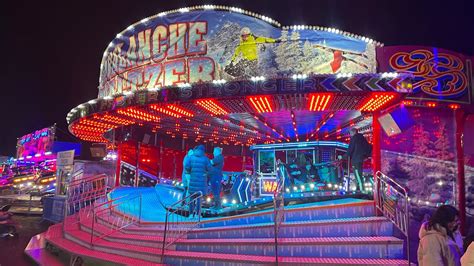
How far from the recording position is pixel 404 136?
1202 cm

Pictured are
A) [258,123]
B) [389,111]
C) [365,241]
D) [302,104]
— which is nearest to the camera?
[365,241]

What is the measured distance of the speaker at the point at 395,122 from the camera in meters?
8.61

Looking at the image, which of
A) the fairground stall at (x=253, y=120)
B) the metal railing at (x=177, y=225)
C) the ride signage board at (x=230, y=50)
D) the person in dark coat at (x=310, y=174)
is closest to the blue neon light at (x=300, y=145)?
the fairground stall at (x=253, y=120)

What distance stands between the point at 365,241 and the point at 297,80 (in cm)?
479

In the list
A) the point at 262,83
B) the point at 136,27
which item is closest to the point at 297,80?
the point at 262,83

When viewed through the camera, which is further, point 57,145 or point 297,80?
point 57,145

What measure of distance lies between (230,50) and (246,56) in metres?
0.65

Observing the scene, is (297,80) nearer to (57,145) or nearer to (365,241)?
(365,241)

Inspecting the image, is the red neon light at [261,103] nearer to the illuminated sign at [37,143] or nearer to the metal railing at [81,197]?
the metal railing at [81,197]

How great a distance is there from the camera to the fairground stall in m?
7.86

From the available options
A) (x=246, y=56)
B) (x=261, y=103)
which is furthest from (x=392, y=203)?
(x=246, y=56)

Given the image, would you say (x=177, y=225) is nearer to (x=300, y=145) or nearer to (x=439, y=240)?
(x=439, y=240)

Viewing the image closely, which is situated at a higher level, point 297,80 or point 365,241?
point 297,80

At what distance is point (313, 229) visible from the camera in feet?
24.6
